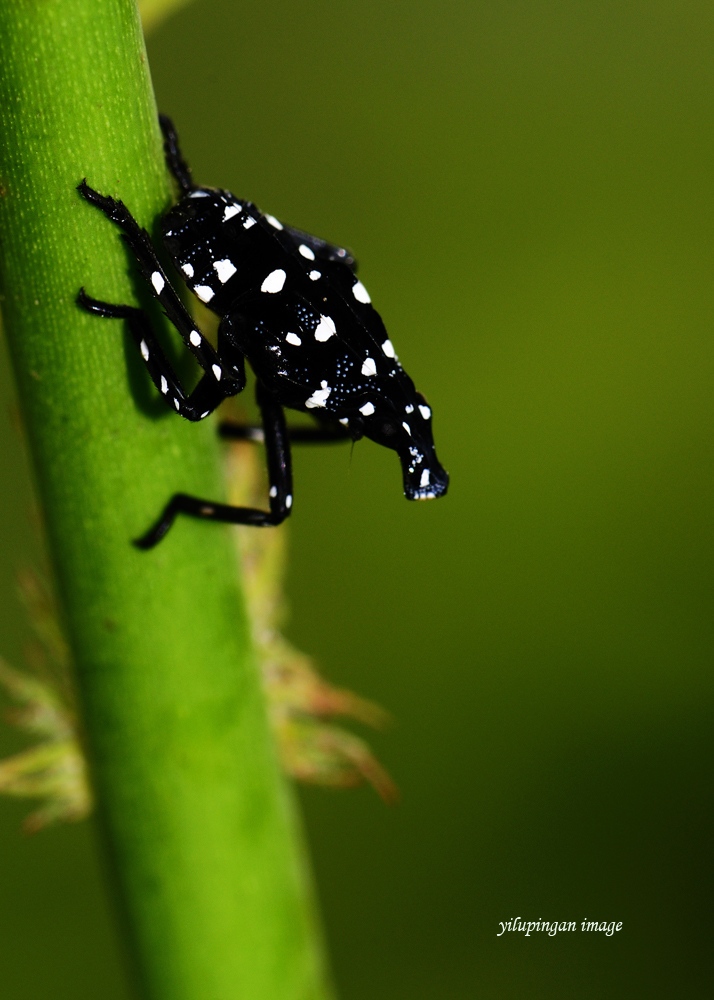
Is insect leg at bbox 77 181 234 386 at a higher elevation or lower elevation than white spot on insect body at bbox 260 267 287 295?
lower

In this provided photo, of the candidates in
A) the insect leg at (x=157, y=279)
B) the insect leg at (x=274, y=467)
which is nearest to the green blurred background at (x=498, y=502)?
the insect leg at (x=274, y=467)

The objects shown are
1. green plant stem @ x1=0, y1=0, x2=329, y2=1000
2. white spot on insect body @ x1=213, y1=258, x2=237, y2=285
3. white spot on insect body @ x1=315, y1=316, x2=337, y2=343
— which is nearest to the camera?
green plant stem @ x1=0, y1=0, x2=329, y2=1000

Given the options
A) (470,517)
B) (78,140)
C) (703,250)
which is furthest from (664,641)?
(78,140)

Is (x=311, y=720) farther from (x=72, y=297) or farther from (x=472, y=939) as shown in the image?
(x=472, y=939)

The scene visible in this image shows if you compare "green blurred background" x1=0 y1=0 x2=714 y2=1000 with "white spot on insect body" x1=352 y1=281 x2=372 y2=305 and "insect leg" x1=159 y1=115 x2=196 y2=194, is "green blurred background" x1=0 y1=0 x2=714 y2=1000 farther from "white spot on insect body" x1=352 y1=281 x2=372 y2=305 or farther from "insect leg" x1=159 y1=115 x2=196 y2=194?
"insect leg" x1=159 y1=115 x2=196 y2=194

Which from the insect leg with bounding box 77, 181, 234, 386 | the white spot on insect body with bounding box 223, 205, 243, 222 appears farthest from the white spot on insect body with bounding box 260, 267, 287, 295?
the insect leg with bounding box 77, 181, 234, 386

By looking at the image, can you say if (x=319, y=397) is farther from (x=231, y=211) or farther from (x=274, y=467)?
(x=231, y=211)

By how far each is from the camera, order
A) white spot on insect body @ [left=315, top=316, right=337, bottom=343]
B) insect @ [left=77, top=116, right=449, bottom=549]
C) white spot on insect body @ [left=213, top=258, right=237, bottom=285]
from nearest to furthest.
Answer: insect @ [left=77, top=116, right=449, bottom=549] < white spot on insect body @ [left=213, top=258, right=237, bottom=285] < white spot on insect body @ [left=315, top=316, right=337, bottom=343]

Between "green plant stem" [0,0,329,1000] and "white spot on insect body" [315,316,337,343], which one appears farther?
"white spot on insect body" [315,316,337,343]

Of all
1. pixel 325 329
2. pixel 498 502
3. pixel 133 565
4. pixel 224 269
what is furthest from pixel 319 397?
pixel 498 502
